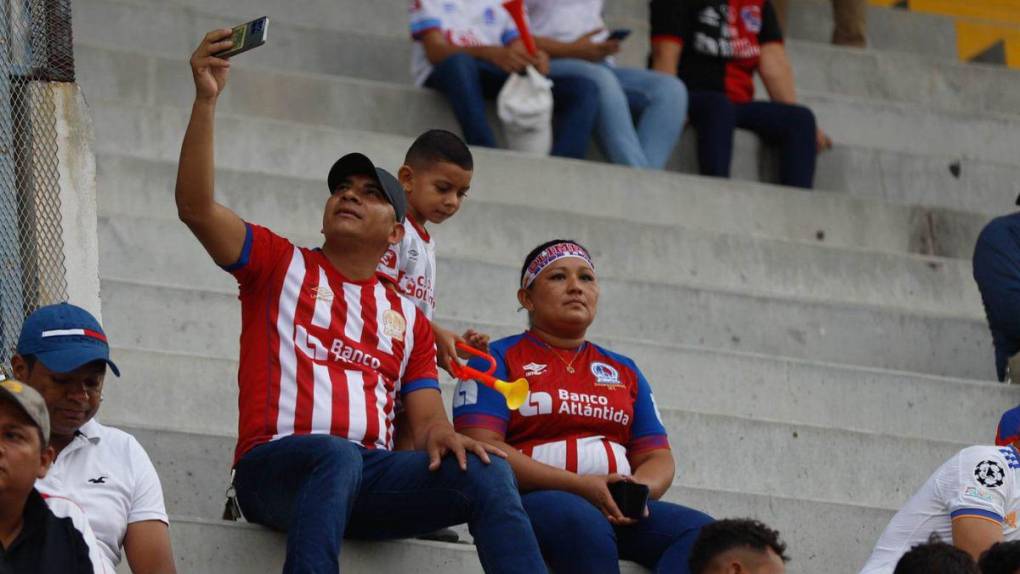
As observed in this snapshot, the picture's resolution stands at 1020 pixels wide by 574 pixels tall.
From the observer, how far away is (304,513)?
4.74 meters

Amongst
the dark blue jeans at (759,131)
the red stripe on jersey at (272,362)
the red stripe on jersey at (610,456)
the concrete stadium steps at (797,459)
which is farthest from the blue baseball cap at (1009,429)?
the dark blue jeans at (759,131)

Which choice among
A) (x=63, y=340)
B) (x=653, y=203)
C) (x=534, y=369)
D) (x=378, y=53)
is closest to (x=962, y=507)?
(x=534, y=369)

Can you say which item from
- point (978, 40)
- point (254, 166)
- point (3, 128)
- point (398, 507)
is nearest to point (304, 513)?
point (398, 507)

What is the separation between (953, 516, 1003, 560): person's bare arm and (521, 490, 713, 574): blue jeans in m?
0.63

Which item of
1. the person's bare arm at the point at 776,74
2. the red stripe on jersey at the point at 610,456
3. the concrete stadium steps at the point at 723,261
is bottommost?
the red stripe on jersey at the point at 610,456

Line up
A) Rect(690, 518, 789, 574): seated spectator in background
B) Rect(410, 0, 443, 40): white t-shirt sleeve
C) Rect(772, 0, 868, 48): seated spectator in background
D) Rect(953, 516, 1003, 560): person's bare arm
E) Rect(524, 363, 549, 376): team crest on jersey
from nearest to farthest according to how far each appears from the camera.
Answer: Rect(690, 518, 789, 574): seated spectator in background → Rect(953, 516, 1003, 560): person's bare arm → Rect(524, 363, 549, 376): team crest on jersey → Rect(410, 0, 443, 40): white t-shirt sleeve → Rect(772, 0, 868, 48): seated spectator in background

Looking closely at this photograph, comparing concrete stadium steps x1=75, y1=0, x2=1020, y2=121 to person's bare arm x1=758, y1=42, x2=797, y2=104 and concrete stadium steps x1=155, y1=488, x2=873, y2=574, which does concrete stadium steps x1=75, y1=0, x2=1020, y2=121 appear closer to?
person's bare arm x1=758, y1=42, x2=797, y2=104

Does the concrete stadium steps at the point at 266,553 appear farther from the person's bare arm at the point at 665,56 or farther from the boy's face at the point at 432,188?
the person's bare arm at the point at 665,56

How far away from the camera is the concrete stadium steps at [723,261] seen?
7.77 metres

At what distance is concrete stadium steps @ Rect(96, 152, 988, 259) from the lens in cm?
754

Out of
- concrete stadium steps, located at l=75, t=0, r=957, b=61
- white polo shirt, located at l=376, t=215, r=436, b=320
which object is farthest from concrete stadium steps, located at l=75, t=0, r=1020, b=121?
white polo shirt, located at l=376, t=215, r=436, b=320

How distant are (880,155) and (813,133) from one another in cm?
57

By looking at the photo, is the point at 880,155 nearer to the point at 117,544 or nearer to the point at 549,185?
the point at 549,185

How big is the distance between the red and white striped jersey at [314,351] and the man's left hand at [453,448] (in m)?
0.20
